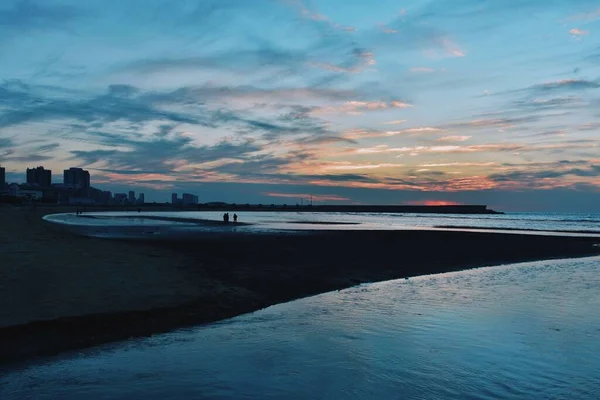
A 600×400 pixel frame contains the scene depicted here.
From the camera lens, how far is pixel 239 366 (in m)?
9.91

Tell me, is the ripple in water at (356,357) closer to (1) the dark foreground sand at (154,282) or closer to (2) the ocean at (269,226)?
(1) the dark foreground sand at (154,282)

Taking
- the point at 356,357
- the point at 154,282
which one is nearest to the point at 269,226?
the point at 154,282

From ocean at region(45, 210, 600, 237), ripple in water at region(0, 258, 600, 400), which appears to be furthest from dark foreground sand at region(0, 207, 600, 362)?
ocean at region(45, 210, 600, 237)

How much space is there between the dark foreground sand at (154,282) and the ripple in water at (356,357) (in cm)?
98

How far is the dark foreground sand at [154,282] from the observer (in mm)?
11180

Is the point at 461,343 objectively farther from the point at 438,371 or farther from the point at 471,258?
the point at 471,258

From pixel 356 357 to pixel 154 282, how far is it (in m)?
8.76

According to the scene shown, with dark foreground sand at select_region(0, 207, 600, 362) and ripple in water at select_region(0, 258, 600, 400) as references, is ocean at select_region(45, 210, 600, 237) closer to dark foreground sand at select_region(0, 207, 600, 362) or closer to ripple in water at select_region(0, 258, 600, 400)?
dark foreground sand at select_region(0, 207, 600, 362)

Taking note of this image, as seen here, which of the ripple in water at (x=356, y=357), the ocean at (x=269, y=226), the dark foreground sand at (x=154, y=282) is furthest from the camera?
the ocean at (x=269, y=226)

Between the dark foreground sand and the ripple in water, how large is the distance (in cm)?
98

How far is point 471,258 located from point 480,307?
15.4 metres

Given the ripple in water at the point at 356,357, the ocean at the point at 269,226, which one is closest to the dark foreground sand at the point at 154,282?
the ripple in water at the point at 356,357

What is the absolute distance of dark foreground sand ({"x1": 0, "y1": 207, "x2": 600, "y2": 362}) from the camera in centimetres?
1118

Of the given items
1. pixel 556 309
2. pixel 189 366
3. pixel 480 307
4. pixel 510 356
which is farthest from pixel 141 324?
pixel 556 309
